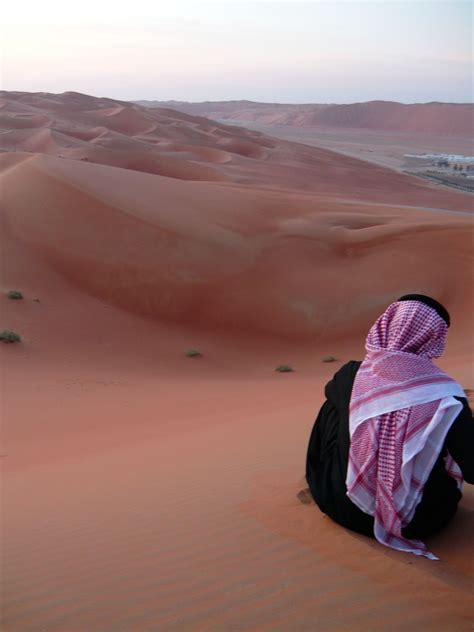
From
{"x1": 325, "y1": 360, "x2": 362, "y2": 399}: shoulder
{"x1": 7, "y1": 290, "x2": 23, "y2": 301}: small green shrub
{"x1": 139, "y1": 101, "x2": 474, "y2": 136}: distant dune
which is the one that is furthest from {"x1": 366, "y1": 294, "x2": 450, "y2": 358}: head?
{"x1": 139, "y1": 101, "x2": 474, "y2": 136}: distant dune

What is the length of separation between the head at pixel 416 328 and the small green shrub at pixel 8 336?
7.17 m

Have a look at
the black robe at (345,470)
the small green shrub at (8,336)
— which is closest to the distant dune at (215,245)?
the small green shrub at (8,336)

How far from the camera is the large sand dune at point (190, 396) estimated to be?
3.18m

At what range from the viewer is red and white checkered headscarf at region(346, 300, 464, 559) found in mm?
3430

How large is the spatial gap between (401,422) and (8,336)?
744 centimetres

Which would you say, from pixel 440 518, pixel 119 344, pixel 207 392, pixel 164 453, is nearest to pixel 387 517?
pixel 440 518

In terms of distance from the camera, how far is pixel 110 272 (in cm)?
1370

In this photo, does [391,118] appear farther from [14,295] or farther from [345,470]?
[345,470]

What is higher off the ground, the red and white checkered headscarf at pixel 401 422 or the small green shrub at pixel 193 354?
the red and white checkered headscarf at pixel 401 422

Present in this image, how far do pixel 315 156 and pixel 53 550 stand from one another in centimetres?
4533

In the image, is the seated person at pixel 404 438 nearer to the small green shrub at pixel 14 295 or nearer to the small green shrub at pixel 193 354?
the small green shrub at pixel 193 354

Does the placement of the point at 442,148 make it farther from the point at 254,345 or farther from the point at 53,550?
the point at 53,550

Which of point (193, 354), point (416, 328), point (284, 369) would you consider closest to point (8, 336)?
point (193, 354)

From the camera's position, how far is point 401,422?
3.45 meters
